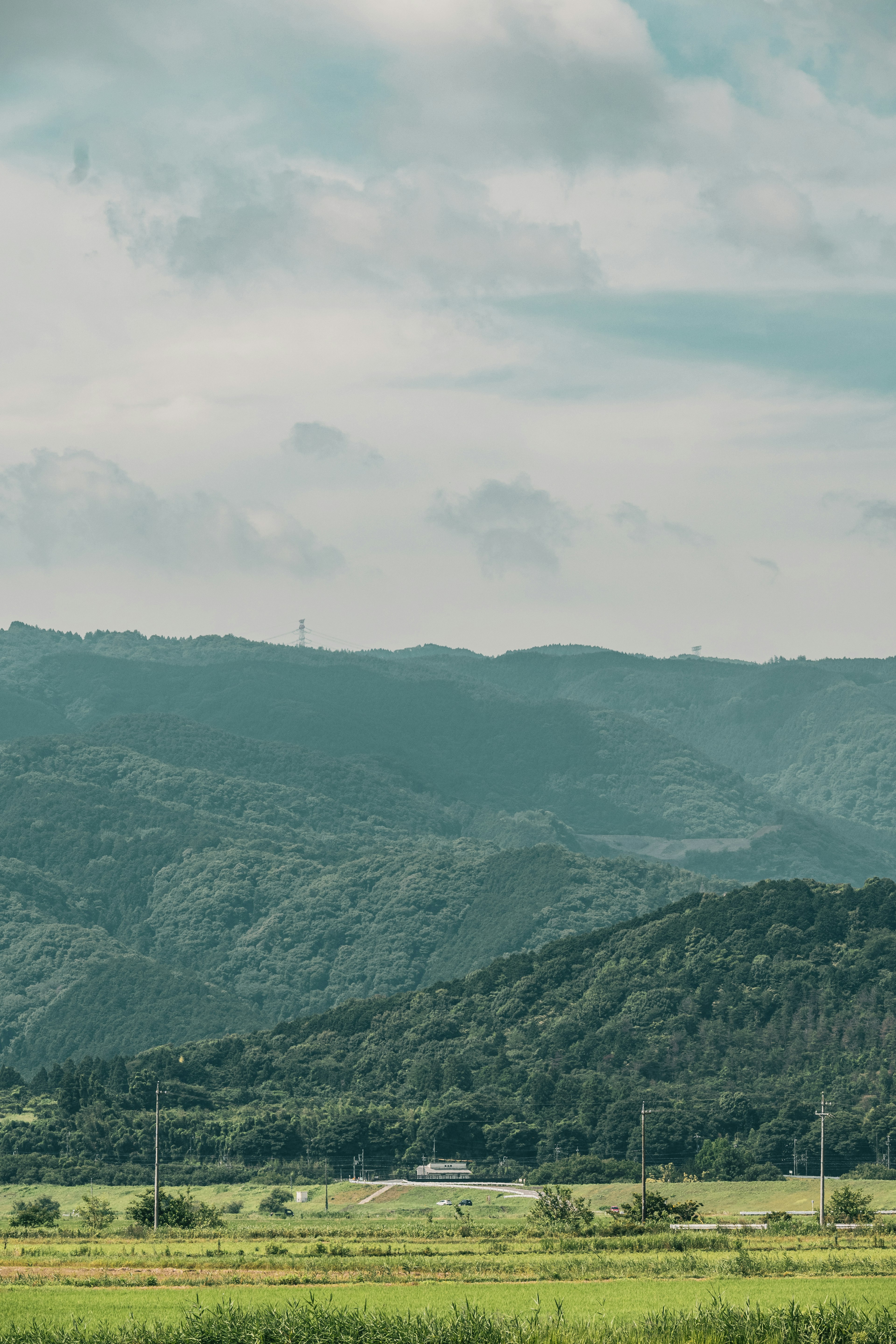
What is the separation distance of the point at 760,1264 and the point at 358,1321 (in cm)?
3446

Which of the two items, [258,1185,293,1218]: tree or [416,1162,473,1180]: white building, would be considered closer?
[258,1185,293,1218]: tree

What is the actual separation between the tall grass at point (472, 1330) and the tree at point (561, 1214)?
54.1 meters

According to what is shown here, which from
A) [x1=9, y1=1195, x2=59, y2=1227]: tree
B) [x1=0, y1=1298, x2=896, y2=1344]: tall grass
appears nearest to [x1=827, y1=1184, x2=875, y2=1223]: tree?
[x1=9, y1=1195, x2=59, y2=1227]: tree

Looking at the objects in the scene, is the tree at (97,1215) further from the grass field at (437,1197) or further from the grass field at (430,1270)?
the grass field at (437,1197)

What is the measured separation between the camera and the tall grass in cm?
4509

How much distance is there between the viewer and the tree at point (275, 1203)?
154 metres

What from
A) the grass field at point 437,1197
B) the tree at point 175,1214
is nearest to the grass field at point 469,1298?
the tree at point 175,1214

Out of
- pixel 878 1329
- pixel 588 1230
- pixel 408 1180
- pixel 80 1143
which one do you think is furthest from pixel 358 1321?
pixel 80 1143

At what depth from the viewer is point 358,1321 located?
46438 millimetres

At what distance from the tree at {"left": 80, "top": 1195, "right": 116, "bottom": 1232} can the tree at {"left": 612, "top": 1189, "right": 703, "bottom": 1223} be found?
34.8m

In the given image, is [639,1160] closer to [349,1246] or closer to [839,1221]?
[839,1221]

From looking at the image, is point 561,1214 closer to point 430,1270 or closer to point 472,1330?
point 430,1270

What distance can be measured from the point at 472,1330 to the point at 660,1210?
78532 millimetres

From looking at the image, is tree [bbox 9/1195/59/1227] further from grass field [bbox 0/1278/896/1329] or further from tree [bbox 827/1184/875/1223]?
tree [bbox 827/1184/875/1223]
